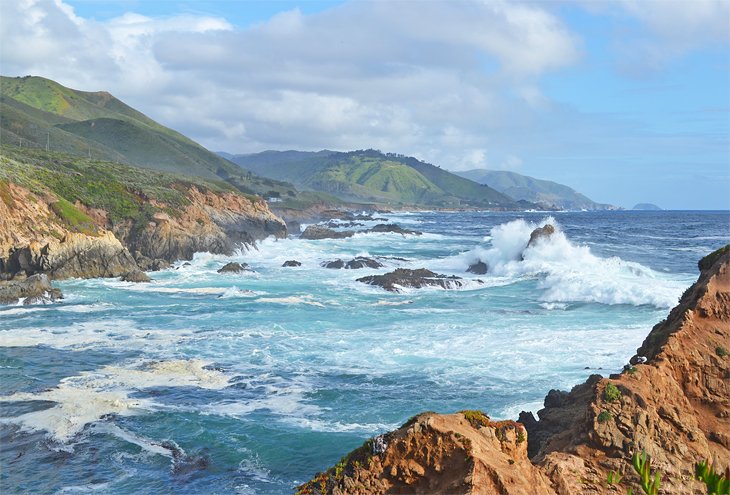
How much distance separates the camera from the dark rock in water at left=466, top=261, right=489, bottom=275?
52.5 m

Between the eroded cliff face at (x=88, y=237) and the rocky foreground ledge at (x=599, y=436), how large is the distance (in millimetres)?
36789

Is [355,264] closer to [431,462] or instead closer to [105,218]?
[105,218]

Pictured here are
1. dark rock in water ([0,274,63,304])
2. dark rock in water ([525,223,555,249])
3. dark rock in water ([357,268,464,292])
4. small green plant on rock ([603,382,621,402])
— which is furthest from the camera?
dark rock in water ([525,223,555,249])

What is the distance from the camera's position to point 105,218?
57812mm

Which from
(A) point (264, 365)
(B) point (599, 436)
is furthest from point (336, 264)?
(B) point (599, 436)

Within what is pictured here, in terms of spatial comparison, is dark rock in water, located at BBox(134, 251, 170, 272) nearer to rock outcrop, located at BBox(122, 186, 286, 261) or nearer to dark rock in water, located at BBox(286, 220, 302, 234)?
rock outcrop, located at BBox(122, 186, 286, 261)

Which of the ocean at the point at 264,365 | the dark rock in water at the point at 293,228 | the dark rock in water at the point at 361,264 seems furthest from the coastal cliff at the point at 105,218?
the dark rock in water at the point at 293,228

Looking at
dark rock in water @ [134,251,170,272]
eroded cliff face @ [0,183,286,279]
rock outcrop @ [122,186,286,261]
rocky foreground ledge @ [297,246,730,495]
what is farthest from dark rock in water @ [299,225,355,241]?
rocky foreground ledge @ [297,246,730,495]

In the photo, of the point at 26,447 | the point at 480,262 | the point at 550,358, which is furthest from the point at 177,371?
the point at 480,262

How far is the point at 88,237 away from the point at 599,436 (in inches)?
1660

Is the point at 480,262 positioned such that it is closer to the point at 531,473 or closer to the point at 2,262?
the point at 2,262

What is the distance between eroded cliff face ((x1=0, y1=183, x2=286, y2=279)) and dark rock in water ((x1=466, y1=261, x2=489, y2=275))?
2324 centimetres

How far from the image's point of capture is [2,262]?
4031 centimetres

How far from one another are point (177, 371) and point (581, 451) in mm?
15496
